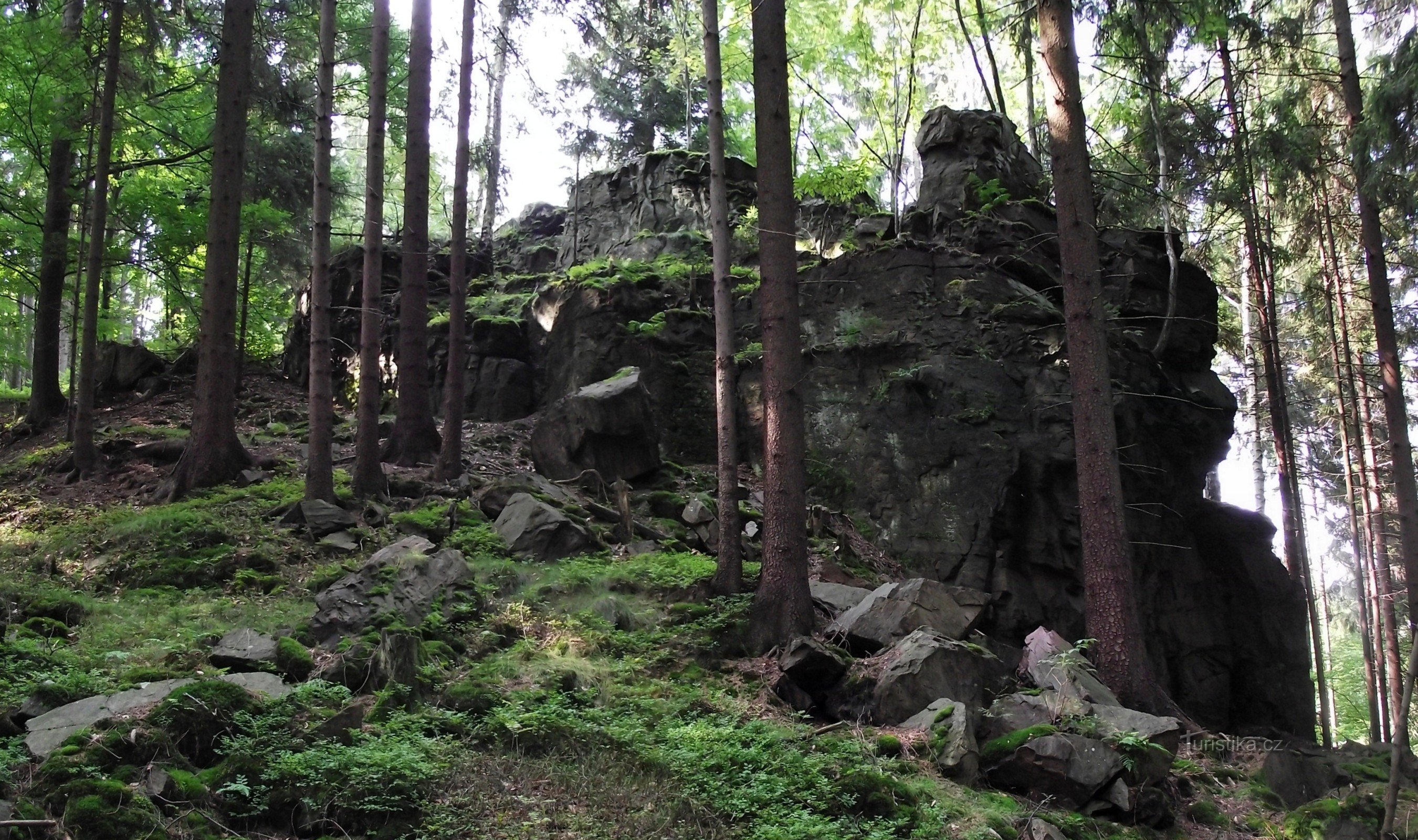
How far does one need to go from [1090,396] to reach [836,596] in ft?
12.2

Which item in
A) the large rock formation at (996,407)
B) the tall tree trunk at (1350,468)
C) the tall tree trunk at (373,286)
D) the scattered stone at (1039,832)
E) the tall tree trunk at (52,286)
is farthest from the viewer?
the tall tree trunk at (52,286)

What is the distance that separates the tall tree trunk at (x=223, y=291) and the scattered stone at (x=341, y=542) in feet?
8.34

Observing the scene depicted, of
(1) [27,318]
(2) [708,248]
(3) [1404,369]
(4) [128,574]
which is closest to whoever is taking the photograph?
(4) [128,574]

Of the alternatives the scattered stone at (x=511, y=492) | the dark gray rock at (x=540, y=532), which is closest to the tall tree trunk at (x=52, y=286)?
the scattered stone at (x=511, y=492)

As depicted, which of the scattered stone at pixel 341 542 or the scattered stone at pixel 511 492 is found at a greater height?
the scattered stone at pixel 511 492

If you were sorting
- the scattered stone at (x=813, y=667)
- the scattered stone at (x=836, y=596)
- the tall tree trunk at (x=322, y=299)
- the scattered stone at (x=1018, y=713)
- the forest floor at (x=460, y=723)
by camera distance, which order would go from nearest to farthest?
the forest floor at (x=460, y=723), the scattered stone at (x=1018, y=713), the scattered stone at (x=813, y=667), the scattered stone at (x=836, y=596), the tall tree trunk at (x=322, y=299)

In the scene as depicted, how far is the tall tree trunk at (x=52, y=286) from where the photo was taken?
16.9 metres

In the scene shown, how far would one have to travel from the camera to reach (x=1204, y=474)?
15.8 metres

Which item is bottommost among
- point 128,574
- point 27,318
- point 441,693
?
point 441,693

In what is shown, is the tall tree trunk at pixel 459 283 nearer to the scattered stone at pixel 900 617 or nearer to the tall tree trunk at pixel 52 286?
the scattered stone at pixel 900 617

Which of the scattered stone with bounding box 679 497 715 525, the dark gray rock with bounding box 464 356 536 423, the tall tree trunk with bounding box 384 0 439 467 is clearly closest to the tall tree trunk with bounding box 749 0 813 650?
the scattered stone with bounding box 679 497 715 525

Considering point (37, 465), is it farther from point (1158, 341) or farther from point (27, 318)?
point (1158, 341)

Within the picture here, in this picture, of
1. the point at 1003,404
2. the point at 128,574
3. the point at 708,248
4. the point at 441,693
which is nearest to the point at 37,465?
the point at 128,574

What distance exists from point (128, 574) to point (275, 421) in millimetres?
8034
